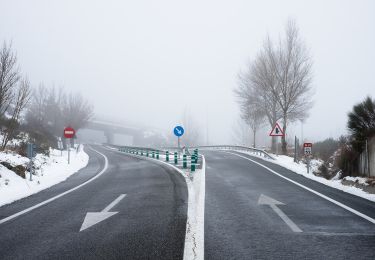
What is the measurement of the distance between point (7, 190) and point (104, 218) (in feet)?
17.8

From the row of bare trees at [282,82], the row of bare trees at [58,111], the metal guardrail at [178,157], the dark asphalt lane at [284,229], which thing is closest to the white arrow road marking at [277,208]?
the dark asphalt lane at [284,229]

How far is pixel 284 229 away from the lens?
587cm

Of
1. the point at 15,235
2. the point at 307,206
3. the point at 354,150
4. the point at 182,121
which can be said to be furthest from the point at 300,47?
the point at 182,121

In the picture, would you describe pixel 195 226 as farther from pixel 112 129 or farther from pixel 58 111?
pixel 112 129

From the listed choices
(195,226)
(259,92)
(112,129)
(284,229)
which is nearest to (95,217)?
(195,226)

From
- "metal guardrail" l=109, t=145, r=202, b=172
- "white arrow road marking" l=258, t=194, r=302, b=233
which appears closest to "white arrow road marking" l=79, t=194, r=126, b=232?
"white arrow road marking" l=258, t=194, r=302, b=233

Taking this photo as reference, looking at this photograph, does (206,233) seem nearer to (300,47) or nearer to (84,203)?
(84,203)

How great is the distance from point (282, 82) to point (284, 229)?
2673 cm

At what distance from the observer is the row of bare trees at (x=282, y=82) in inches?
1218

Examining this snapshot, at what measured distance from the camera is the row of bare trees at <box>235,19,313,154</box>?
102 feet

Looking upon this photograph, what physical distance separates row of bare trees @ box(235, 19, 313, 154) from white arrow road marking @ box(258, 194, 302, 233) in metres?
22.0

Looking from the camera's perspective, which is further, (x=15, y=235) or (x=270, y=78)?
(x=270, y=78)

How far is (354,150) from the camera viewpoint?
16.2 m

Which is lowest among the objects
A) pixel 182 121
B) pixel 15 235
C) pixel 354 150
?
pixel 15 235
